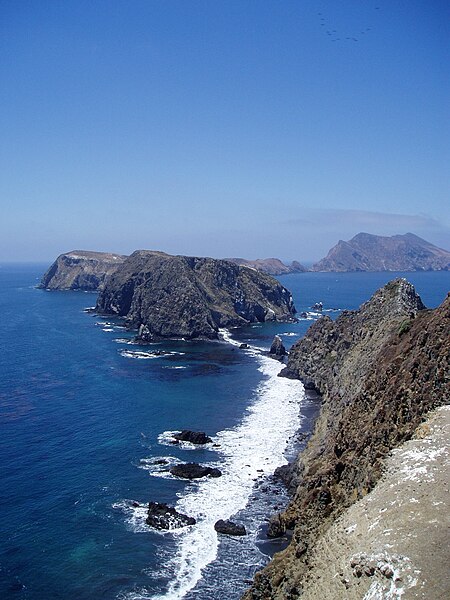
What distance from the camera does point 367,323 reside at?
7731 cm

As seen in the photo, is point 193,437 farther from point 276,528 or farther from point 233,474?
point 276,528

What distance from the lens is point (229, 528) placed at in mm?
52406

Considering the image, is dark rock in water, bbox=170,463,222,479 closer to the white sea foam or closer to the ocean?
the ocean

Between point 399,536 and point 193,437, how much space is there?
167ft

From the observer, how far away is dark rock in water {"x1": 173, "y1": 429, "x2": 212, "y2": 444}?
75.2 m

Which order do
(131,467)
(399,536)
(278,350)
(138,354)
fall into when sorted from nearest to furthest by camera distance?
(399,536), (131,467), (278,350), (138,354)

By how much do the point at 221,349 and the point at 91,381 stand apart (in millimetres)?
46606

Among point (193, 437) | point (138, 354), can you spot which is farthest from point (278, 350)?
point (193, 437)

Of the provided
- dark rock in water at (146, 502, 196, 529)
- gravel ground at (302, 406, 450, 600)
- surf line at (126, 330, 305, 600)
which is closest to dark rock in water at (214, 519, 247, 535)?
surf line at (126, 330, 305, 600)

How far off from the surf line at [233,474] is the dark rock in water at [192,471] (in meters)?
1.10

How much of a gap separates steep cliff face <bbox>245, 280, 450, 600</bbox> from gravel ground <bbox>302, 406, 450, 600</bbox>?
Answer: 73.2 inches

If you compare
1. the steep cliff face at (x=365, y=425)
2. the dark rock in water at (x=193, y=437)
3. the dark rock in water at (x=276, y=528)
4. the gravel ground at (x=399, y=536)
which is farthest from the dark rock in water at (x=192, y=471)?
the gravel ground at (x=399, y=536)

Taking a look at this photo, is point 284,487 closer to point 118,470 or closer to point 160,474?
point 160,474

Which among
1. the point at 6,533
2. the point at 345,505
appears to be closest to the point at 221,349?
the point at 6,533
